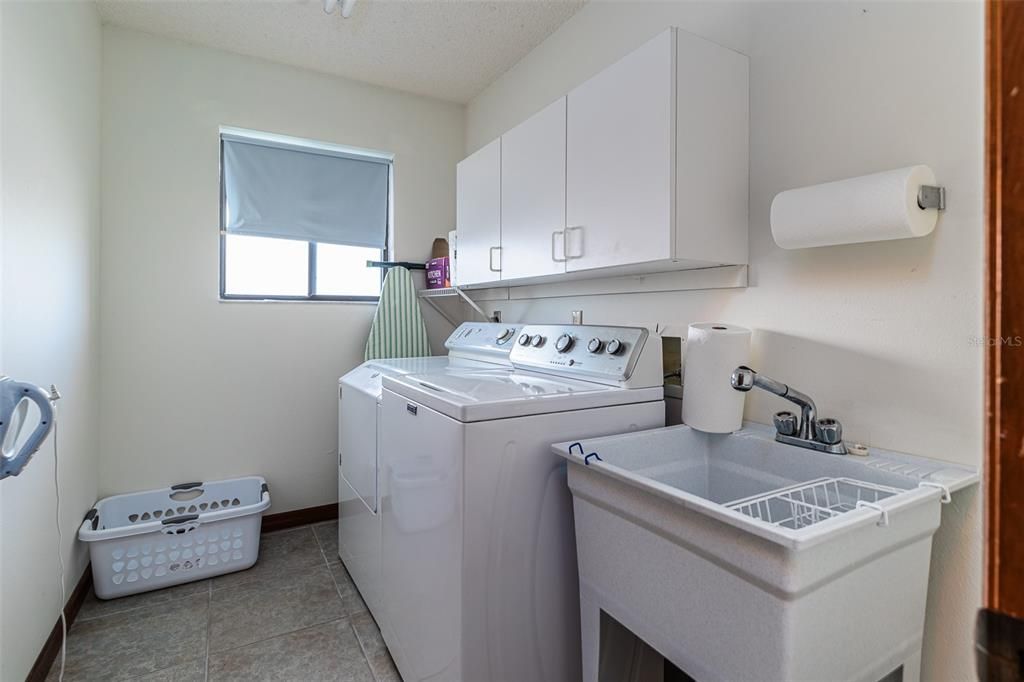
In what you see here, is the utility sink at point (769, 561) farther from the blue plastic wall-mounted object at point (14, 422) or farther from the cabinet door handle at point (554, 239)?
the blue plastic wall-mounted object at point (14, 422)

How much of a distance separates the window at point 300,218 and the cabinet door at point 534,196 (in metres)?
1.26

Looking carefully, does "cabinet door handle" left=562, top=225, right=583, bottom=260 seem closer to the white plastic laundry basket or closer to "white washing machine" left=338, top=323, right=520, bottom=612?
"white washing machine" left=338, top=323, right=520, bottom=612

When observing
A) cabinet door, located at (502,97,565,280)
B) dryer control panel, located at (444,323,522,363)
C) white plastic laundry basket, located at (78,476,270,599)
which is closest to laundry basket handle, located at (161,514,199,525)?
white plastic laundry basket, located at (78,476,270,599)

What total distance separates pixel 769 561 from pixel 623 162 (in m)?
1.19

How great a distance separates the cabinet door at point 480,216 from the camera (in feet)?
7.52

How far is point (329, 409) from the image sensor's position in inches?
118

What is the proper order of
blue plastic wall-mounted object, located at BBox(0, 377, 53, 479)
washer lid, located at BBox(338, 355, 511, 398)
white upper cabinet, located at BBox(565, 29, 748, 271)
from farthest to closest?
washer lid, located at BBox(338, 355, 511, 398) < white upper cabinet, located at BBox(565, 29, 748, 271) < blue plastic wall-mounted object, located at BBox(0, 377, 53, 479)

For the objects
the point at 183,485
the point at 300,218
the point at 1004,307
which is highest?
the point at 300,218

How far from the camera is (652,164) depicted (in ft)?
4.69

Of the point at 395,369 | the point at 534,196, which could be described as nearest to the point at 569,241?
the point at 534,196

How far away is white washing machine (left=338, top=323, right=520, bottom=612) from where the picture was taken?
1.92 metres

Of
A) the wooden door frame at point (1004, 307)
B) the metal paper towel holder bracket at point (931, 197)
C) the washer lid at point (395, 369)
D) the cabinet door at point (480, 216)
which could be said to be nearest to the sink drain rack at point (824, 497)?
the metal paper towel holder bracket at point (931, 197)

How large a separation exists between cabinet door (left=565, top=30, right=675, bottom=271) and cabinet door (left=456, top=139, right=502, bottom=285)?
1.83 ft

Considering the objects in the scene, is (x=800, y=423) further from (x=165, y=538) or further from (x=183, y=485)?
(x=183, y=485)
